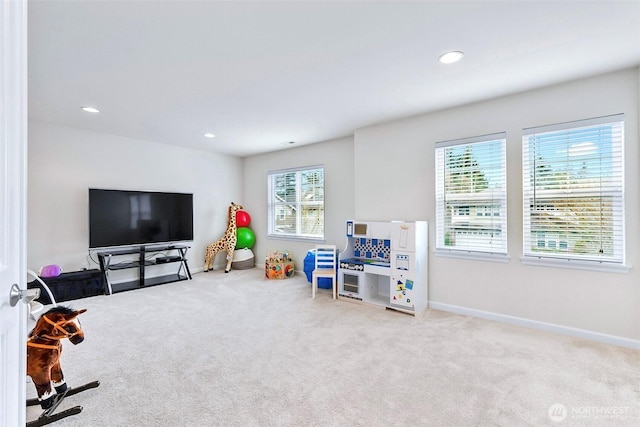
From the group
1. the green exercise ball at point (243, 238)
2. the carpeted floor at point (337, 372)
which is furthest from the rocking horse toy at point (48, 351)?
the green exercise ball at point (243, 238)

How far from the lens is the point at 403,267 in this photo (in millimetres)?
3463

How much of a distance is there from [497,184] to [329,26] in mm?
2453

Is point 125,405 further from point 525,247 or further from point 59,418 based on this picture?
point 525,247

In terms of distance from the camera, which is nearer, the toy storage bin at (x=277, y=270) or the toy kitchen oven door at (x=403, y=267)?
the toy kitchen oven door at (x=403, y=267)

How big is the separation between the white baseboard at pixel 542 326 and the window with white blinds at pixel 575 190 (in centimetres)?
68

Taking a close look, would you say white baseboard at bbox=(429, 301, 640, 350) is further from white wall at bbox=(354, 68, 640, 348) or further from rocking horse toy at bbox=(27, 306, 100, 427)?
rocking horse toy at bbox=(27, 306, 100, 427)

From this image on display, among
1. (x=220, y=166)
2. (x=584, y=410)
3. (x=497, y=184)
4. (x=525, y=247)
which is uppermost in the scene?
(x=220, y=166)

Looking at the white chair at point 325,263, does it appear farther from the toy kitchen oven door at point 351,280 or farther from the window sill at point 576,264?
the window sill at point 576,264

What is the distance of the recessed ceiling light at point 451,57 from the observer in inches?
90.4

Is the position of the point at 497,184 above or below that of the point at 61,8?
below

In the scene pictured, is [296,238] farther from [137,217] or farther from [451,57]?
[451,57]

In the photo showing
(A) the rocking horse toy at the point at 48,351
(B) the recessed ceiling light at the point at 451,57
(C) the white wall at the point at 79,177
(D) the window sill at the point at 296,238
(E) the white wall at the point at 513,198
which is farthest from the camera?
(D) the window sill at the point at 296,238
